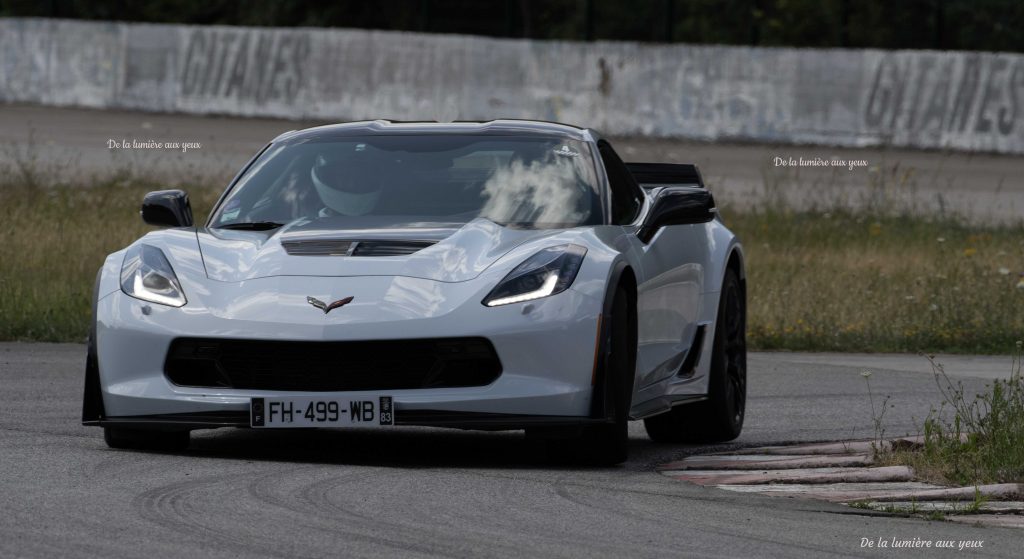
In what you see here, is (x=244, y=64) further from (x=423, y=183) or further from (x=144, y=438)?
(x=144, y=438)

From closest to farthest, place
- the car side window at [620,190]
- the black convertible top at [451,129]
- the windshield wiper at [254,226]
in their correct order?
the windshield wiper at [254,226] < the car side window at [620,190] < the black convertible top at [451,129]

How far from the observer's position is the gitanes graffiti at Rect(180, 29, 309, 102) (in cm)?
3400

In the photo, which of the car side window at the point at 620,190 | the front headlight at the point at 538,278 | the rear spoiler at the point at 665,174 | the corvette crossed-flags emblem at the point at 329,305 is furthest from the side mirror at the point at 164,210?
the rear spoiler at the point at 665,174

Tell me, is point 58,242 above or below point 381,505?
below

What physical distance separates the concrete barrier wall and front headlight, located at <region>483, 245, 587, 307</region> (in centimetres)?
2260

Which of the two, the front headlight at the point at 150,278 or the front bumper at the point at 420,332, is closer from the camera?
the front bumper at the point at 420,332

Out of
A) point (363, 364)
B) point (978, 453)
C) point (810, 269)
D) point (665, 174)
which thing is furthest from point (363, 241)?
point (810, 269)

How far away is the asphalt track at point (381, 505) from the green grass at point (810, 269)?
5.89 metres

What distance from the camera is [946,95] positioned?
29.8 m

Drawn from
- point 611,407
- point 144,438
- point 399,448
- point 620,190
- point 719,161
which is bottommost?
point 719,161

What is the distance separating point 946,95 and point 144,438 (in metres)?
23.3

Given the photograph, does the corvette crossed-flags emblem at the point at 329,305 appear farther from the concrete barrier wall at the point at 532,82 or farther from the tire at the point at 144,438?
the concrete barrier wall at the point at 532,82

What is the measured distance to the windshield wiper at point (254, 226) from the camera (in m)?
8.59

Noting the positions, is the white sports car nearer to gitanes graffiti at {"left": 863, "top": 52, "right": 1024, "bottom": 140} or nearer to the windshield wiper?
the windshield wiper
